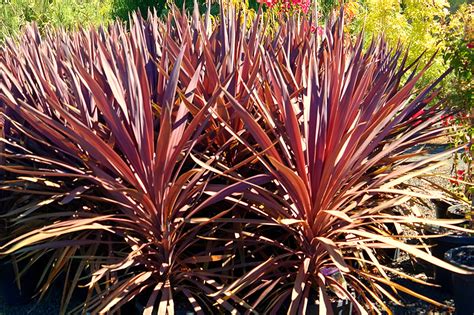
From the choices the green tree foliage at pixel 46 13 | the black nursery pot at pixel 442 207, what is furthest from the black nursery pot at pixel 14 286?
the green tree foliage at pixel 46 13

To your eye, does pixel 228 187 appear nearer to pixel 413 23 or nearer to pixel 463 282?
pixel 463 282

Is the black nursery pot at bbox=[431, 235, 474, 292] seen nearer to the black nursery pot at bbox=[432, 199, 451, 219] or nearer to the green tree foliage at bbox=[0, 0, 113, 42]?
the black nursery pot at bbox=[432, 199, 451, 219]

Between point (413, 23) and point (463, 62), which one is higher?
point (463, 62)

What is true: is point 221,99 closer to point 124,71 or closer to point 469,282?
point 124,71

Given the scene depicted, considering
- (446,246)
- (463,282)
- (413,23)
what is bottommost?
(446,246)

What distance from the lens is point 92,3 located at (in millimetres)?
10625

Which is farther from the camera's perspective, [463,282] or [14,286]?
[14,286]

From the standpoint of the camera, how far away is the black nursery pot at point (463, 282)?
2.76 meters

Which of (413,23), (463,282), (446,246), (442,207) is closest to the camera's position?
(463,282)

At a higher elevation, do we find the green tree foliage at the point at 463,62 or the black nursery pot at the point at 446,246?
the green tree foliage at the point at 463,62

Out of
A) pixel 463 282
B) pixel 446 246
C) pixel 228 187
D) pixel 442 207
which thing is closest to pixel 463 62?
pixel 442 207

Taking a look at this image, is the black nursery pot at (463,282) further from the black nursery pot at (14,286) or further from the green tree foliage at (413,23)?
the green tree foliage at (413,23)

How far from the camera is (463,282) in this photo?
2.78 meters

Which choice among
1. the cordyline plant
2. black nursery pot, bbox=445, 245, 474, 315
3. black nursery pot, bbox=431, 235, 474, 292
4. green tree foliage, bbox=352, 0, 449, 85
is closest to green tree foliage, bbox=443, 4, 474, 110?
the cordyline plant
